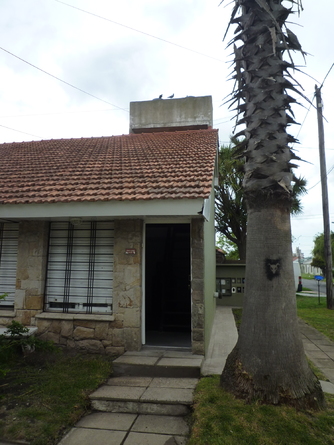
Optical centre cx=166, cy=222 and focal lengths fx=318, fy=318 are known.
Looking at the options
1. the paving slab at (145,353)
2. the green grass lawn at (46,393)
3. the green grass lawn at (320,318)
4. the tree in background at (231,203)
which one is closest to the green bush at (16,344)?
the green grass lawn at (46,393)

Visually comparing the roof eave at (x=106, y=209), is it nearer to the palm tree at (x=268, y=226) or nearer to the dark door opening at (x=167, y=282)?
the palm tree at (x=268, y=226)

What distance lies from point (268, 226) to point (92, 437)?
3.00 metres

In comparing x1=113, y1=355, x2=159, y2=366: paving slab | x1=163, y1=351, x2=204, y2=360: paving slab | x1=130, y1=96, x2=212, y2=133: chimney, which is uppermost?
x1=130, y1=96, x2=212, y2=133: chimney

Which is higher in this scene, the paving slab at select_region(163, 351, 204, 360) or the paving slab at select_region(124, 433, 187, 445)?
the paving slab at select_region(163, 351, 204, 360)

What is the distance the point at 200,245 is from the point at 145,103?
27.6 feet

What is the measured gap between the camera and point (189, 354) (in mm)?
5324

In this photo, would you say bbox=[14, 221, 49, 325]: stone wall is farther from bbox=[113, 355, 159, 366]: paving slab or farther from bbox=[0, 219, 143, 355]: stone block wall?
bbox=[113, 355, 159, 366]: paving slab

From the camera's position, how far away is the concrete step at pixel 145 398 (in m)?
3.81

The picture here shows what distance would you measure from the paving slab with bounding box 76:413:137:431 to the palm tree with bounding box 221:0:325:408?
3.99ft

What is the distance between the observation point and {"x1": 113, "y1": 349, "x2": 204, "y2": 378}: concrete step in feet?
15.3

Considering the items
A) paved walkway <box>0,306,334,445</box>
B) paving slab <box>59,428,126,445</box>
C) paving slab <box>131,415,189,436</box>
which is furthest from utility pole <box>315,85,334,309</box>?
paving slab <box>59,428,126,445</box>

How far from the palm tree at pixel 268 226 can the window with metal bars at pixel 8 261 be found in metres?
4.30


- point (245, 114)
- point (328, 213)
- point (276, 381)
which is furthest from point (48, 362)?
point (328, 213)

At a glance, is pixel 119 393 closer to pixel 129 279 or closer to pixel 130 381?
pixel 130 381
